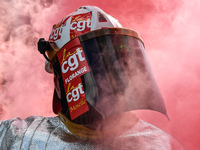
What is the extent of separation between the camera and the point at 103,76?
107 cm

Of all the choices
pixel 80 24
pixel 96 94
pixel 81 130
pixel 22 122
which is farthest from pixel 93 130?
pixel 80 24

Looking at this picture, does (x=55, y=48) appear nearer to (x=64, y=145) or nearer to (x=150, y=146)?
(x=64, y=145)

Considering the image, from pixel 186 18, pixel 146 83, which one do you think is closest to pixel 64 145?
pixel 146 83

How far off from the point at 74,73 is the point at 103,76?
165 millimetres

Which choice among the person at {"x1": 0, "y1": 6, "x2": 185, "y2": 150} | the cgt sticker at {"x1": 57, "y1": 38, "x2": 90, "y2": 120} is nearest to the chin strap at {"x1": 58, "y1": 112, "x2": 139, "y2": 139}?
the person at {"x1": 0, "y1": 6, "x2": 185, "y2": 150}

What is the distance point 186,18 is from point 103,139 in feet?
4.13

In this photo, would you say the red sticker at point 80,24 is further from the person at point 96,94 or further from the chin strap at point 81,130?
the chin strap at point 81,130

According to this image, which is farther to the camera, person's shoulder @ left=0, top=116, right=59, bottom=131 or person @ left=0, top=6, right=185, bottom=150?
person's shoulder @ left=0, top=116, right=59, bottom=131

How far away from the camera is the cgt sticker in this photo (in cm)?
109

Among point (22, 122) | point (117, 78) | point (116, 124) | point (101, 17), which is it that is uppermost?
point (101, 17)

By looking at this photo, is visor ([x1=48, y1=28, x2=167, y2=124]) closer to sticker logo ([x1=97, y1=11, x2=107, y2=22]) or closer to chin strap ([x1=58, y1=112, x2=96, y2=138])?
chin strap ([x1=58, y1=112, x2=96, y2=138])

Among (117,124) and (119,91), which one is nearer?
(119,91)

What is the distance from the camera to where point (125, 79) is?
42.3 inches

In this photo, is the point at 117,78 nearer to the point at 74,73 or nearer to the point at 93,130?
the point at 74,73
